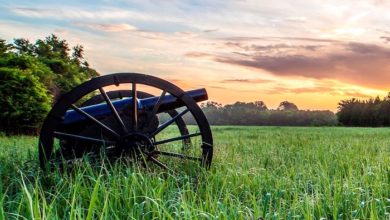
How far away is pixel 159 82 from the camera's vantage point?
5375 mm

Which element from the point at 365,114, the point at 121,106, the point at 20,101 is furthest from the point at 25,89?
the point at 365,114

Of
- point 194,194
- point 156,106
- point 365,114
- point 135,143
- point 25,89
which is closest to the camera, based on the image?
point 194,194

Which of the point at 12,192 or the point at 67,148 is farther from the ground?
the point at 67,148

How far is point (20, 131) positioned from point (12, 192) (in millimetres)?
13300

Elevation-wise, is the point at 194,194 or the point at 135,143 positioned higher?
the point at 135,143

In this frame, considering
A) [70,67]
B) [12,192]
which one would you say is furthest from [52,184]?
[70,67]

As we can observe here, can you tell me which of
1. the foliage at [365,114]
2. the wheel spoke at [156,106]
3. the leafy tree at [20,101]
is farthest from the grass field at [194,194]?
the foliage at [365,114]

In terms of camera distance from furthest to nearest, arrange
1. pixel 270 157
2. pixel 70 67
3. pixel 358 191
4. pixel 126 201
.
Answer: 1. pixel 70 67
2. pixel 270 157
3. pixel 358 191
4. pixel 126 201

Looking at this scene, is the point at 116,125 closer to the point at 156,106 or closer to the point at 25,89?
the point at 156,106

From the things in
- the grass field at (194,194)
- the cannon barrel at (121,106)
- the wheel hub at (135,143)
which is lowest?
the grass field at (194,194)

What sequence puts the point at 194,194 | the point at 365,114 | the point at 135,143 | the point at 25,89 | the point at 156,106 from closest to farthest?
the point at 194,194
the point at 135,143
the point at 156,106
the point at 25,89
the point at 365,114

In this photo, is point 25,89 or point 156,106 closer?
point 156,106

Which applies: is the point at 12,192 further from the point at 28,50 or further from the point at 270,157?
the point at 28,50

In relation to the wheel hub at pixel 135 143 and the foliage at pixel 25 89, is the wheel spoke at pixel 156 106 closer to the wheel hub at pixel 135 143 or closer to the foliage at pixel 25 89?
the wheel hub at pixel 135 143
